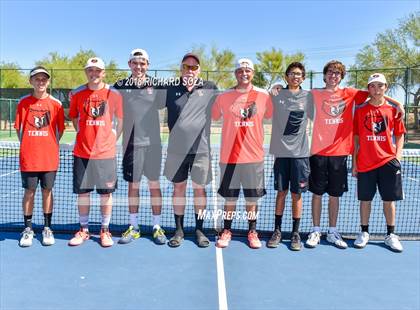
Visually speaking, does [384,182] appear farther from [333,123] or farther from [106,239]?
[106,239]

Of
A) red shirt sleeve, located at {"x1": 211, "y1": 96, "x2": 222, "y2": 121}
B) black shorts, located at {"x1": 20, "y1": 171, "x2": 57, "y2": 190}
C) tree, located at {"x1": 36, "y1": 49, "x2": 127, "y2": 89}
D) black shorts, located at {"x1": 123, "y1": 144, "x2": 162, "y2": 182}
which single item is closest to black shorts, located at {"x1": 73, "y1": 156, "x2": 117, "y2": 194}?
black shorts, located at {"x1": 123, "y1": 144, "x2": 162, "y2": 182}

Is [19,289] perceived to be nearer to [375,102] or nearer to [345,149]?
[345,149]

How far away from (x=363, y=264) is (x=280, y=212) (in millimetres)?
855

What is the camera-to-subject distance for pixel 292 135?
12.0 feet

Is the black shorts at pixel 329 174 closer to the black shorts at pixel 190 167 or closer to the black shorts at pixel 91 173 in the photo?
the black shorts at pixel 190 167

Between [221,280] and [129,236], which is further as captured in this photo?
[129,236]

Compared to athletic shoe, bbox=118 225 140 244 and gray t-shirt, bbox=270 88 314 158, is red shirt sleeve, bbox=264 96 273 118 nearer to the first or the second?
gray t-shirt, bbox=270 88 314 158

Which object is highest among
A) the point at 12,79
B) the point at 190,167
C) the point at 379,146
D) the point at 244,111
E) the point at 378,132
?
the point at 12,79

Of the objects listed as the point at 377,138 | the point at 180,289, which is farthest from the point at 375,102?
the point at 180,289

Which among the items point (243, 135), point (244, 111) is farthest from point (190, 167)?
point (244, 111)

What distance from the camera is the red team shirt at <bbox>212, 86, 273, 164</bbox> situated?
3.65 metres

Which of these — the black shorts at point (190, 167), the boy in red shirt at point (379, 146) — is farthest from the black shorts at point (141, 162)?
the boy in red shirt at point (379, 146)

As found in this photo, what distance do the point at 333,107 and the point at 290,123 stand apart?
44 cm

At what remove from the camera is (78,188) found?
12.2 feet
